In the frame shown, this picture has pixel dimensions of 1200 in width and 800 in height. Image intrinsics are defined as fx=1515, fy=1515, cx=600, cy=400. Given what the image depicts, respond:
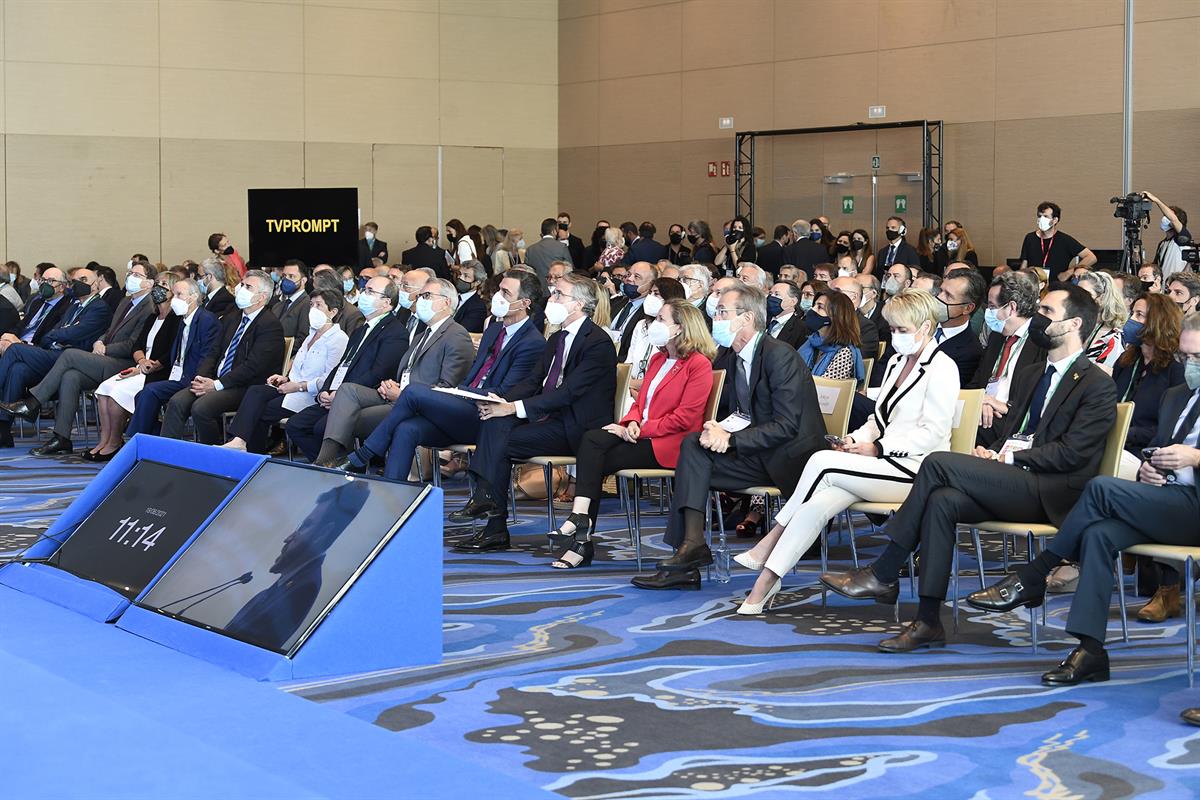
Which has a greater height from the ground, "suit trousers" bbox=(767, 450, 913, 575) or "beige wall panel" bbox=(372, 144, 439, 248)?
"beige wall panel" bbox=(372, 144, 439, 248)

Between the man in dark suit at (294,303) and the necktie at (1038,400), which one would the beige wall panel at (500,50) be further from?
the necktie at (1038,400)

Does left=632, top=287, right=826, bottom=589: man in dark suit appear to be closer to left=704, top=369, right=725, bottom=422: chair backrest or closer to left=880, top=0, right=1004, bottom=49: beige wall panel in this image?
left=704, top=369, right=725, bottom=422: chair backrest

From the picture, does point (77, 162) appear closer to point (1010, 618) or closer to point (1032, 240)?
point (1032, 240)

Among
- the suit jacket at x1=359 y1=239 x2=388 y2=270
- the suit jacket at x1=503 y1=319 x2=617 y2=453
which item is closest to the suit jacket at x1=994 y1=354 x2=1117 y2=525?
the suit jacket at x1=503 y1=319 x2=617 y2=453

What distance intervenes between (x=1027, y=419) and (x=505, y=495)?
283 cm

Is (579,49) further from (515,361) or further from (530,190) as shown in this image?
(515,361)

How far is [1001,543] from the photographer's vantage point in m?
8.00

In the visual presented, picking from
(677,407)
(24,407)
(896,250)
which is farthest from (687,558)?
(896,250)

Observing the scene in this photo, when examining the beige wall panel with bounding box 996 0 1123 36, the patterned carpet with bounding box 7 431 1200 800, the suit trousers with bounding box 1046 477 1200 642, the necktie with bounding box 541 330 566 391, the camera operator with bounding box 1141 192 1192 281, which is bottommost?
the patterned carpet with bounding box 7 431 1200 800

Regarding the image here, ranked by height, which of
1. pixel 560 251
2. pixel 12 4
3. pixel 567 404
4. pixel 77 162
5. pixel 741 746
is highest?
pixel 12 4

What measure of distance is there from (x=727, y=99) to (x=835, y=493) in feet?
48.4

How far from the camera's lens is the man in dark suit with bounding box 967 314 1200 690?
16.8ft

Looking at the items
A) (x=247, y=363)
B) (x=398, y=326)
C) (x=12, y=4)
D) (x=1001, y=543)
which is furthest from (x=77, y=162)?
(x=1001, y=543)

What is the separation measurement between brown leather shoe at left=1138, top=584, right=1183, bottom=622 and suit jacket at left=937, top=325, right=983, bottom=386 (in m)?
2.23
